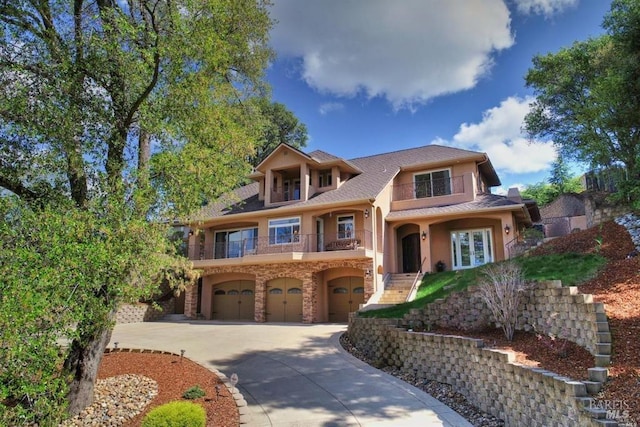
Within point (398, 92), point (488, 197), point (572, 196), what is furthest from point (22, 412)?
point (572, 196)

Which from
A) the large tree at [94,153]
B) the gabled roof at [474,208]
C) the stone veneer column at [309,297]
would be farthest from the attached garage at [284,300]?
the large tree at [94,153]

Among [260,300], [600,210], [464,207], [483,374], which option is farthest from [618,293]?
[260,300]

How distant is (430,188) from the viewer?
20281mm

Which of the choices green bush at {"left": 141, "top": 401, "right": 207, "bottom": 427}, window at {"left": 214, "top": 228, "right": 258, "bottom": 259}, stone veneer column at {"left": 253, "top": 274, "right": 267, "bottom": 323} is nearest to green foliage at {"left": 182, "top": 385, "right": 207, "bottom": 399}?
green bush at {"left": 141, "top": 401, "right": 207, "bottom": 427}

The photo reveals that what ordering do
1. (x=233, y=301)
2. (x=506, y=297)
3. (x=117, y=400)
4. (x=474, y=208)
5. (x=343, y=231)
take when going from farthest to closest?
(x=233, y=301) < (x=343, y=231) < (x=474, y=208) < (x=506, y=297) < (x=117, y=400)

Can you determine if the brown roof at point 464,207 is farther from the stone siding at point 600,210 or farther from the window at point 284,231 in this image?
the window at point 284,231

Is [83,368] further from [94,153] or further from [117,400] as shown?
[94,153]

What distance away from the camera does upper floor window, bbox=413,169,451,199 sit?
782 inches

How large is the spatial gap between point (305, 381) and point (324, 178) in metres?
14.5

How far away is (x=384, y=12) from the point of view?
1222 centimetres

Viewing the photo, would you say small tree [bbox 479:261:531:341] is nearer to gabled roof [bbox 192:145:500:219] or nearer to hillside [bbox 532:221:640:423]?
hillside [bbox 532:221:640:423]

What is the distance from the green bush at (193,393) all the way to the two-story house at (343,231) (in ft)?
36.3

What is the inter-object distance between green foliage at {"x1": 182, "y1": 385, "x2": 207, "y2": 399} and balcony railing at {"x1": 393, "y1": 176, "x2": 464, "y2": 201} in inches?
605

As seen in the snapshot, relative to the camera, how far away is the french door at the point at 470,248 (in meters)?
18.9
